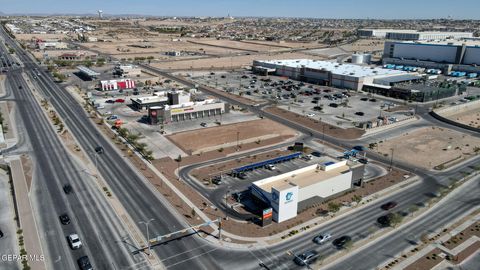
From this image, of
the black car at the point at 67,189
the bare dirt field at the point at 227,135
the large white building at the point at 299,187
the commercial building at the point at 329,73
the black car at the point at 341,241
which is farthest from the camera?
the commercial building at the point at 329,73

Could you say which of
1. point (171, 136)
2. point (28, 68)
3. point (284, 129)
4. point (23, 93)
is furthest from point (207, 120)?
point (28, 68)

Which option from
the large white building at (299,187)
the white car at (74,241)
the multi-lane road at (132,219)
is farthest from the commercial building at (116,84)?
the white car at (74,241)

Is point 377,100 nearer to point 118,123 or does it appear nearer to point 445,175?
point 445,175

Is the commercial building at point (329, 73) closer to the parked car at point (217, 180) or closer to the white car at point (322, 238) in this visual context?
the parked car at point (217, 180)

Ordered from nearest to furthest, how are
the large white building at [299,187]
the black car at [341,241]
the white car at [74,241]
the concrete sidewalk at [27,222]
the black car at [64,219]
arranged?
the concrete sidewalk at [27,222]
the white car at [74,241]
the black car at [341,241]
the black car at [64,219]
the large white building at [299,187]

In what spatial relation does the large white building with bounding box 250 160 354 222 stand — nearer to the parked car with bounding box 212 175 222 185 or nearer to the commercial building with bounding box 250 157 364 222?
the commercial building with bounding box 250 157 364 222

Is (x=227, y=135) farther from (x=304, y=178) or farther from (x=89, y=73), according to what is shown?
(x=89, y=73)

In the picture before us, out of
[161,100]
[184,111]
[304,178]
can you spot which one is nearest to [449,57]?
[184,111]
